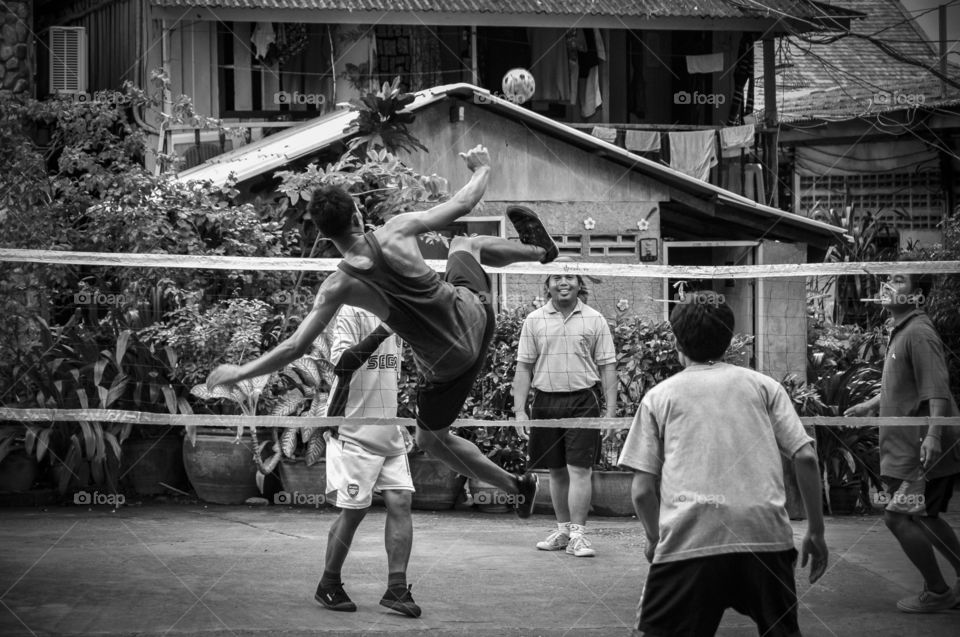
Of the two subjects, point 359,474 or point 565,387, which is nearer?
point 359,474

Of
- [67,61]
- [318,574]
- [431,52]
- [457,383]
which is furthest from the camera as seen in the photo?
[431,52]

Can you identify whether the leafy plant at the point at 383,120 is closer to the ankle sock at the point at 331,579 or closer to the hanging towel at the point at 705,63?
the ankle sock at the point at 331,579

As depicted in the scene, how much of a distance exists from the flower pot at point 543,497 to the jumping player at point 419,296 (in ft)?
11.8

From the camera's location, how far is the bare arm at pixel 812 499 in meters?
4.50

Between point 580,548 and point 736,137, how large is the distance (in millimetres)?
10866

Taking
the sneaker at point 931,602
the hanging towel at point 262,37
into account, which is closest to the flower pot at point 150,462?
the sneaker at point 931,602

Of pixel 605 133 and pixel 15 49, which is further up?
pixel 15 49

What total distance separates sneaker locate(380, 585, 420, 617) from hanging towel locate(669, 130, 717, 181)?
40.4 ft

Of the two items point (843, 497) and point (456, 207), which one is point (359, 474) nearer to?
point (456, 207)

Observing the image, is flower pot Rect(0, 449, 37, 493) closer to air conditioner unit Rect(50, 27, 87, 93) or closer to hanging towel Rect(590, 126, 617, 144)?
air conditioner unit Rect(50, 27, 87, 93)

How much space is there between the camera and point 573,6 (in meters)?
17.7

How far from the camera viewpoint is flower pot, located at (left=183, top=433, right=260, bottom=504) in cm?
1035

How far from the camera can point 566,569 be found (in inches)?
326

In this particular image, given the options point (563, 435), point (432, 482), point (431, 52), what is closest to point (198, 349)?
point (432, 482)
